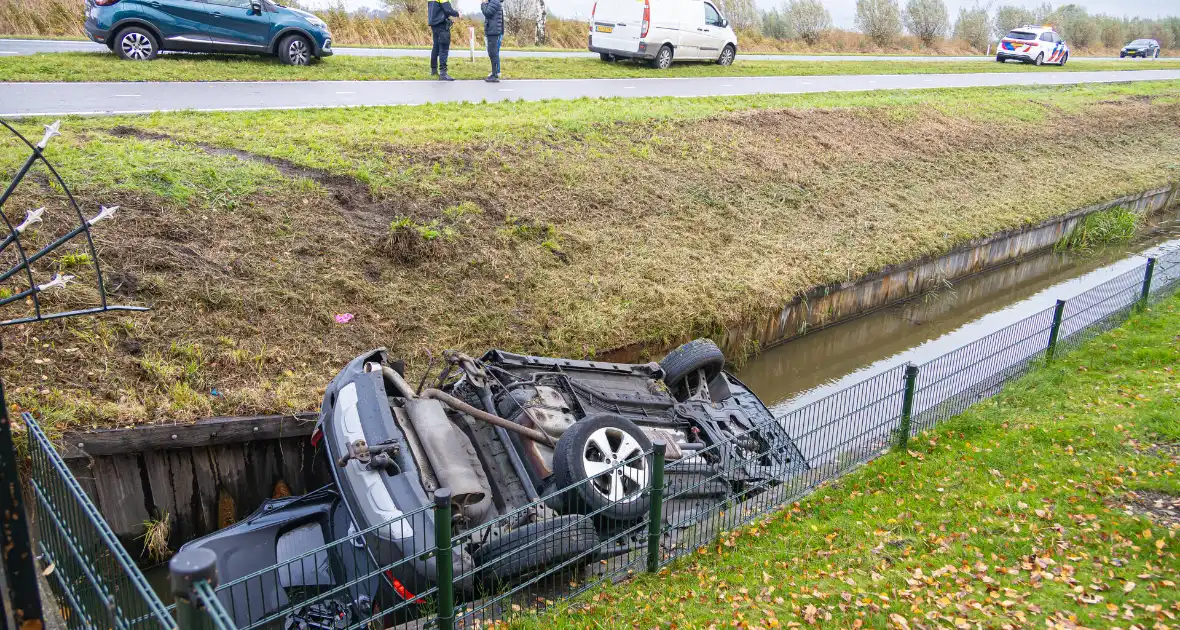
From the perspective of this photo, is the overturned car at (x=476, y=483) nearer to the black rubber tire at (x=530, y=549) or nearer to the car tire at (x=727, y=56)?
the black rubber tire at (x=530, y=549)

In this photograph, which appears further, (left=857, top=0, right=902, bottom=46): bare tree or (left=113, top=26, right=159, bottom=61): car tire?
(left=857, top=0, right=902, bottom=46): bare tree

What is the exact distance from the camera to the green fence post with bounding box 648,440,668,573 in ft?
18.1

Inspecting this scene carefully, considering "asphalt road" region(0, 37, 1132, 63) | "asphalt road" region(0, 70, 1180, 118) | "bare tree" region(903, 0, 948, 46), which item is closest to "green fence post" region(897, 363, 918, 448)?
"asphalt road" region(0, 70, 1180, 118)

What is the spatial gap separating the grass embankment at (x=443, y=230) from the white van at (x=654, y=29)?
4.82 m

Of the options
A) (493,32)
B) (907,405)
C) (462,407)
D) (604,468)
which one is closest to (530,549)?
(604,468)

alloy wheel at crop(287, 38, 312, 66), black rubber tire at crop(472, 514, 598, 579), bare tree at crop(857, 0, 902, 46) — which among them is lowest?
black rubber tire at crop(472, 514, 598, 579)

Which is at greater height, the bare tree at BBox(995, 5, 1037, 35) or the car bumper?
the bare tree at BBox(995, 5, 1037, 35)

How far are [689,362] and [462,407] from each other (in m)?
2.92

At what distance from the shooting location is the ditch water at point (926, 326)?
37.8 feet

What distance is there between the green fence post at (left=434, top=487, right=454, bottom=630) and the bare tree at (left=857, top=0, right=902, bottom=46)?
41838 mm

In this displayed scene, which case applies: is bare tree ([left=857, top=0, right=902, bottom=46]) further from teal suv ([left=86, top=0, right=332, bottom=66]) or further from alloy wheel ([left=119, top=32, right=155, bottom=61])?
alloy wheel ([left=119, top=32, right=155, bottom=61])

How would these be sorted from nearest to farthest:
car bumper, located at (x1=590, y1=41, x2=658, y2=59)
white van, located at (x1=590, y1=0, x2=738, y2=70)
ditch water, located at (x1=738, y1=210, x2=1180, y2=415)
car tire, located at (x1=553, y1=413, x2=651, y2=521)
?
car tire, located at (x1=553, y1=413, x2=651, y2=521), ditch water, located at (x1=738, y1=210, x2=1180, y2=415), white van, located at (x1=590, y1=0, x2=738, y2=70), car bumper, located at (x1=590, y1=41, x2=658, y2=59)

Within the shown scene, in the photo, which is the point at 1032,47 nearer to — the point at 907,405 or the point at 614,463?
the point at 907,405

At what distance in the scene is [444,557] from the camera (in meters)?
4.65
